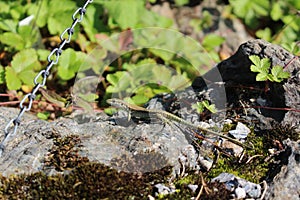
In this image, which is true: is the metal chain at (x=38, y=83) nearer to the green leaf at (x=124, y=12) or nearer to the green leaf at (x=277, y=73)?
the green leaf at (x=277, y=73)

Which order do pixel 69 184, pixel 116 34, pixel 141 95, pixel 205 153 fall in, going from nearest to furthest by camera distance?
pixel 69 184, pixel 205 153, pixel 141 95, pixel 116 34

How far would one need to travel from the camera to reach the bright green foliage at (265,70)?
2.60 m

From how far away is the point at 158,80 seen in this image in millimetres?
→ 3801

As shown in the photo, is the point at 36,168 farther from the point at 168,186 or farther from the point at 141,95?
the point at 141,95

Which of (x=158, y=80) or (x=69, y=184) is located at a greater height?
(x=69, y=184)

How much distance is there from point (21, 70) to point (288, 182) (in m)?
2.19

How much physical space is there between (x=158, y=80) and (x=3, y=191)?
73.6 inches

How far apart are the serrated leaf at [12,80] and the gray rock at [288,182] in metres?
2.02

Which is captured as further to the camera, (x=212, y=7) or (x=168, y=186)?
(x=212, y=7)

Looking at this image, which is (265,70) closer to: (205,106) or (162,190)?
(205,106)

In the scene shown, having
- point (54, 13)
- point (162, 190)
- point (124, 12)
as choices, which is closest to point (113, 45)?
point (124, 12)

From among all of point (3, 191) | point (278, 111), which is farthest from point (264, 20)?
point (3, 191)

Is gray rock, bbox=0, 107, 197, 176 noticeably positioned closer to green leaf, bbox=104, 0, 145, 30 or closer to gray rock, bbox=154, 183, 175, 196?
gray rock, bbox=154, 183, 175, 196

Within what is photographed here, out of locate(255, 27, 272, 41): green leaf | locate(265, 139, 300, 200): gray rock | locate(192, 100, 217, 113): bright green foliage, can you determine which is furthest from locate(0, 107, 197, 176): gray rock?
locate(255, 27, 272, 41): green leaf
